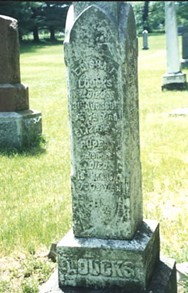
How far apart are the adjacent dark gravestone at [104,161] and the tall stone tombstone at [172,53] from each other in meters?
12.3

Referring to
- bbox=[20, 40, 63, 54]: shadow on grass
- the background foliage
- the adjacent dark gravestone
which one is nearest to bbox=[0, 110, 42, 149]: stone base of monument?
the adjacent dark gravestone

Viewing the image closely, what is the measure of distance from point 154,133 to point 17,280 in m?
5.79

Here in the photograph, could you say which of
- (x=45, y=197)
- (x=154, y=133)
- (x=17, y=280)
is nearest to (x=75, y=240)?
(x=17, y=280)

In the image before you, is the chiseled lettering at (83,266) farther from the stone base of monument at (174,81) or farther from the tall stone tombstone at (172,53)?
the stone base of monument at (174,81)

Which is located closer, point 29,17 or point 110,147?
point 110,147

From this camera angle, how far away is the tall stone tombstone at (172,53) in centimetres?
1519

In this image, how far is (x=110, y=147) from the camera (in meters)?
3.27

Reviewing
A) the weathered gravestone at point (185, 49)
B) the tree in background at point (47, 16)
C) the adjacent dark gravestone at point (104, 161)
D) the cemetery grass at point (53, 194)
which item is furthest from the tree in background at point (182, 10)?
the tree in background at point (47, 16)

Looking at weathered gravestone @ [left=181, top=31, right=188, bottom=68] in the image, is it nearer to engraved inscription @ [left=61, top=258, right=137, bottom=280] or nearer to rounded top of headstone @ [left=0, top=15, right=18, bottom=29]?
rounded top of headstone @ [left=0, top=15, right=18, bottom=29]

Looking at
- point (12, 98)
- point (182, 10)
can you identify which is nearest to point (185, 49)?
point (182, 10)

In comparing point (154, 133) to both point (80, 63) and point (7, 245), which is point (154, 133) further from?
point (80, 63)

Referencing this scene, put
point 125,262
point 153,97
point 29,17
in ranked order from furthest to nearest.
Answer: point 29,17 → point 153,97 → point 125,262

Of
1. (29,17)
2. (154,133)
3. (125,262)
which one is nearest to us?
(125,262)

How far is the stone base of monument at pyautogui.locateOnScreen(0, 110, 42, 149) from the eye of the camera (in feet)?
28.1
